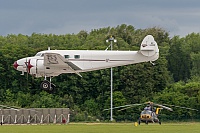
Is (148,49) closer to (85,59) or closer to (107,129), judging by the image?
(85,59)

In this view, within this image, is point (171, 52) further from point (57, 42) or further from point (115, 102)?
point (115, 102)

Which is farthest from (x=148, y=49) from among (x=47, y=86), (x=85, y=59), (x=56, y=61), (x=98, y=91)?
(x=98, y=91)

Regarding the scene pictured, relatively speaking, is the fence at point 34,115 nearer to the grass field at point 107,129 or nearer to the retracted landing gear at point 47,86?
the grass field at point 107,129

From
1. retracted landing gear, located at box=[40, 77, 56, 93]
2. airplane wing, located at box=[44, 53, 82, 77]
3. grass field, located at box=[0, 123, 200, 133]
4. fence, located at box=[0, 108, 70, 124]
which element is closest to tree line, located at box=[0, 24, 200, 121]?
fence, located at box=[0, 108, 70, 124]

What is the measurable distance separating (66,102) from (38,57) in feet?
164

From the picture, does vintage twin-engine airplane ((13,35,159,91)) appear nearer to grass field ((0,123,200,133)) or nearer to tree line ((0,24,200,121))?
grass field ((0,123,200,133))

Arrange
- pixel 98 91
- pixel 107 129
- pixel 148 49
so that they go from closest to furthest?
1. pixel 107 129
2. pixel 148 49
3. pixel 98 91

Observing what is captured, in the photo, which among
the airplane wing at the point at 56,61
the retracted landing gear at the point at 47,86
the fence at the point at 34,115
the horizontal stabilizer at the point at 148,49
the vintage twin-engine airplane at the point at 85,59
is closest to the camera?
the retracted landing gear at the point at 47,86

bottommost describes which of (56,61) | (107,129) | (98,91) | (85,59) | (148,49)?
(107,129)

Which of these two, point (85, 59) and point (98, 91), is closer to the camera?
point (85, 59)

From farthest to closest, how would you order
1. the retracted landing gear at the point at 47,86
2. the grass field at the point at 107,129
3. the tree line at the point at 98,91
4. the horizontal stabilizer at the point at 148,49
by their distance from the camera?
1. the tree line at the point at 98,91
2. the horizontal stabilizer at the point at 148,49
3. the retracted landing gear at the point at 47,86
4. the grass field at the point at 107,129

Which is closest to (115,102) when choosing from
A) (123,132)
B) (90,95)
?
(90,95)

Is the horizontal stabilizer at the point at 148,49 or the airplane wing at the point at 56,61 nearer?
the airplane wing at the point at 56,61

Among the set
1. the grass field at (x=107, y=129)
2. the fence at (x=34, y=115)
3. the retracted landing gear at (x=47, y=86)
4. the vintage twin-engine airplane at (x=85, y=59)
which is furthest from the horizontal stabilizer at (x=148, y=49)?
the fence at (x=34, y=115)
